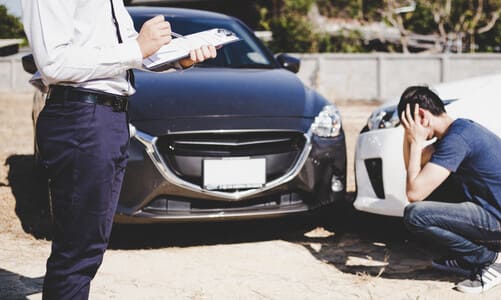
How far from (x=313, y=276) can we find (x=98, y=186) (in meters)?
2.06

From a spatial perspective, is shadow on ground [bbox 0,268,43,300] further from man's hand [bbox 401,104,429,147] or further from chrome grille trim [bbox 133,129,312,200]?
man's hand [bbox 401,104,429,147]

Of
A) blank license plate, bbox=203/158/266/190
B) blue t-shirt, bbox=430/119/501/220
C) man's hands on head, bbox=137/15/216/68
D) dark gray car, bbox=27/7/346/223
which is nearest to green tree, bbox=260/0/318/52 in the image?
dark gray car, bbox=27/7/346/223

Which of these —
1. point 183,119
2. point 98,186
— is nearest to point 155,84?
point 183,119

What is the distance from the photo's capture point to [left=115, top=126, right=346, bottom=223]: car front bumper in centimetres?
435

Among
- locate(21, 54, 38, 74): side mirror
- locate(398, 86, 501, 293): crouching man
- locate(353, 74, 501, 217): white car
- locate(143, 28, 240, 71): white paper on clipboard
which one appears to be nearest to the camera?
locate(143, 28, 240, 71): white paper on clipboard

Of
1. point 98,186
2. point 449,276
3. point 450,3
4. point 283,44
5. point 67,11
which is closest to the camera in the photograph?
point 67,11

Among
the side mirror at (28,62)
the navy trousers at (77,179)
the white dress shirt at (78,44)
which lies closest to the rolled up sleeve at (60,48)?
the white dress shirt at (78,44)

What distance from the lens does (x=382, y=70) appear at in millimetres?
18688

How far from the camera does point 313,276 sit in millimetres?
4133

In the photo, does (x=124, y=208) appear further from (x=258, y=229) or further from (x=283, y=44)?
(x=283, y=44)

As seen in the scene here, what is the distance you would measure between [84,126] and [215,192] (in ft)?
7.13

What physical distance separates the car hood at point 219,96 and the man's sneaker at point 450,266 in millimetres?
1289

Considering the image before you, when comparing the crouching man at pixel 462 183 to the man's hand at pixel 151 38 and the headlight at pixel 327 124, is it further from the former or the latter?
the man's hand at pixel 151 38

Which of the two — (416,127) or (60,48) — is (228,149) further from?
(60,48)
